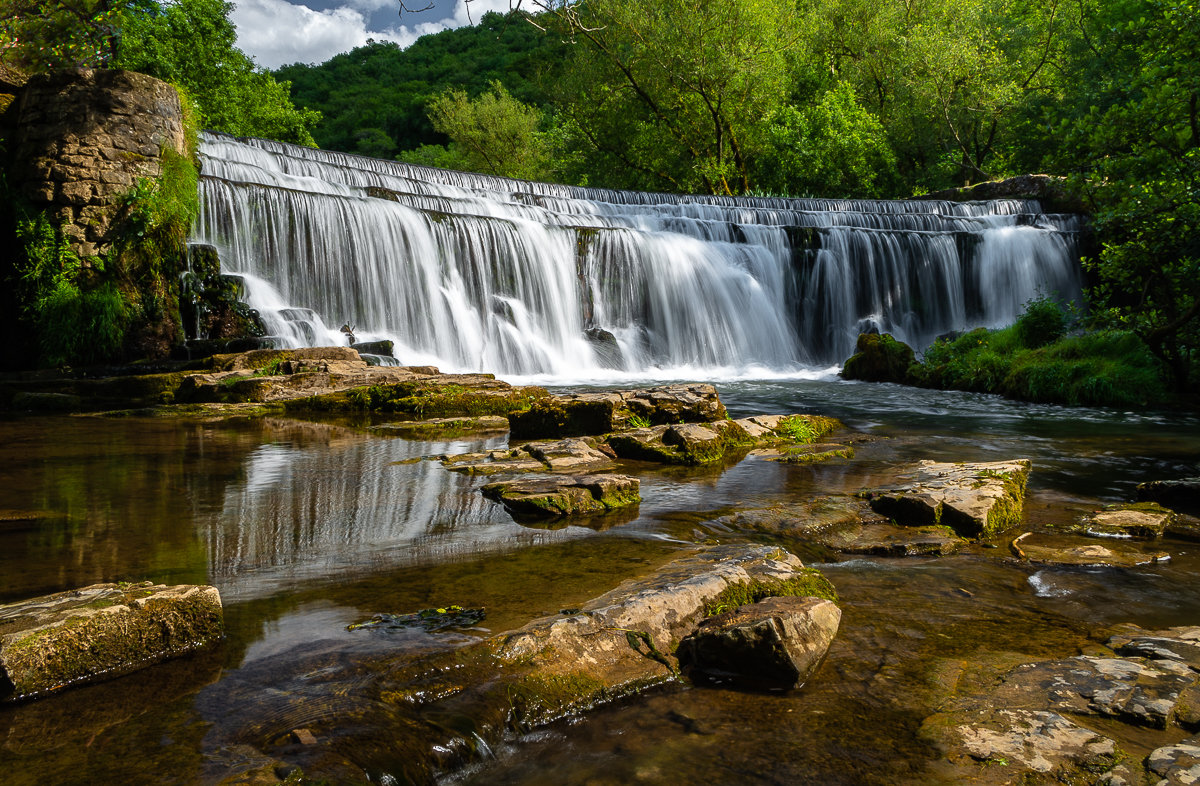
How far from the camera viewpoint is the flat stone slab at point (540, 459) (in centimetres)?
585

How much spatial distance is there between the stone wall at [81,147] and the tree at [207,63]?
1651cm

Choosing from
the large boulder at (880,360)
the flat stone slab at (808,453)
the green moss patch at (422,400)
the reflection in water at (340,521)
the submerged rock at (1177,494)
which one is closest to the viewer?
the reflection in water at (340,521)

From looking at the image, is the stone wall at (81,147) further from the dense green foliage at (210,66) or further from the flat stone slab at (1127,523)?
the flat stone slab at (1127,523)

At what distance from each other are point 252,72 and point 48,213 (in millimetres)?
24229

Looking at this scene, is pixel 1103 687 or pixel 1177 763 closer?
pixel 1177 763

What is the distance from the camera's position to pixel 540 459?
6137 millimetres

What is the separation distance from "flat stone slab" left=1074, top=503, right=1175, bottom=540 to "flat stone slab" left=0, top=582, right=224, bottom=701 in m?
4.71

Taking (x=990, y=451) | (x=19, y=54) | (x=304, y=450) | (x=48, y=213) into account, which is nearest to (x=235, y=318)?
(x=48, y=213)

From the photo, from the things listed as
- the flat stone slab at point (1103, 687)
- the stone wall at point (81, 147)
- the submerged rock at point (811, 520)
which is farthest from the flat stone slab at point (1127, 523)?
the stone wall at point (81, 147)

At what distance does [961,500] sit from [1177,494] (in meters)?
1.97

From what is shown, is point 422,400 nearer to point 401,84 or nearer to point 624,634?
point 624,634

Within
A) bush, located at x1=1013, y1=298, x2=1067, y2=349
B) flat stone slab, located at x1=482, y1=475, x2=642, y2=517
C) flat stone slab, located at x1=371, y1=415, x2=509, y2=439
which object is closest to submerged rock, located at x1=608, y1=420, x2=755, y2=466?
flat stone slab, located at x1=482, y1=475, x2=642, y2=517

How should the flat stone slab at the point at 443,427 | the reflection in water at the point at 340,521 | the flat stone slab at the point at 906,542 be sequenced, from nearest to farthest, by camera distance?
the reflection in water at the point at 340,521, the flat stone slab at the point at 906,542, the flat stone slab at the point at 443,427

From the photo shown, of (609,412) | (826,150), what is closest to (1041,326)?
(609,412)
